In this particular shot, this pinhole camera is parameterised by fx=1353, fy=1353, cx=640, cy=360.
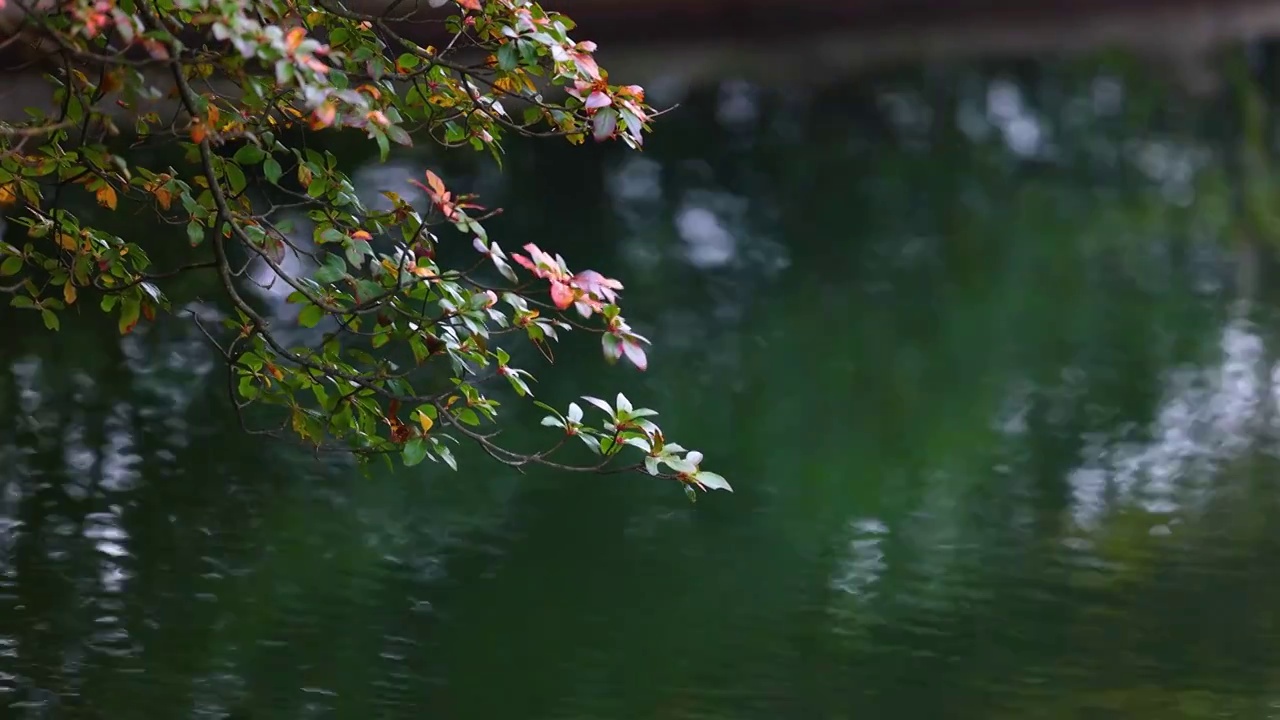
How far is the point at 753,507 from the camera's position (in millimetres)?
3656

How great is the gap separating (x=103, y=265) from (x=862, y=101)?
5528mm

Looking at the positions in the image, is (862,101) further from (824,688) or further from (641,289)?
(824,688)

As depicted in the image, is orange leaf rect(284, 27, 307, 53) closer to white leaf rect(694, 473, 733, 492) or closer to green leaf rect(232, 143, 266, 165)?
green leaf rect(232, 143, 266, 165)

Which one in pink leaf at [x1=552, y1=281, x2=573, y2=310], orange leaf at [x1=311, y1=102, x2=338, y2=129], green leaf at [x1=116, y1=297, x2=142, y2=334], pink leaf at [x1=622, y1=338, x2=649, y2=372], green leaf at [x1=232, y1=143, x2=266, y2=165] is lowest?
green leaf at [x1=116, y1=297, x2=142, y2=334]

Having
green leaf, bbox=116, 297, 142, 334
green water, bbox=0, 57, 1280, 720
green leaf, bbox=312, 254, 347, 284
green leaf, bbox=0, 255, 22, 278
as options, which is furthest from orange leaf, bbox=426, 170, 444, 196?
Answer: green water, bbox=0, 57, 1280, 720

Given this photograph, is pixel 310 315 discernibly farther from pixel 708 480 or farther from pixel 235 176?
pixel 708 480

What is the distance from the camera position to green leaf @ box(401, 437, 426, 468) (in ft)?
6.02

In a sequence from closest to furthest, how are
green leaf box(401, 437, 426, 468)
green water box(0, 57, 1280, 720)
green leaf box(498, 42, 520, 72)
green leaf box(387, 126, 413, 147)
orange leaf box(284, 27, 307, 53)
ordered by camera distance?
orange leaf box(284, 27, 307, 53), green leaf box(387, 126, 413, 147), green leaf box(498, 42, 520, 72), green leaf box(401, 437, 426, 468), green water box(0, 57, 1280, 720)

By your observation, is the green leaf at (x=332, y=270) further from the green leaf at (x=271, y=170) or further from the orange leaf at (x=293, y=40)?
the orange leaf at (x=293, y=40)

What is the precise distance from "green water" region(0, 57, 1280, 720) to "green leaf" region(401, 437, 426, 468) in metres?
0.89

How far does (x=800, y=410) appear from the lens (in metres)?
4.41

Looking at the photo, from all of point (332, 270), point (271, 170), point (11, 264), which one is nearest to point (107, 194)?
point (11, 264)

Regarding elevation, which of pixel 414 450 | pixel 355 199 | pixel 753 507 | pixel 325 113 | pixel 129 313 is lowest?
pixel 414 450

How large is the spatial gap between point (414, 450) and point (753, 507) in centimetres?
193
